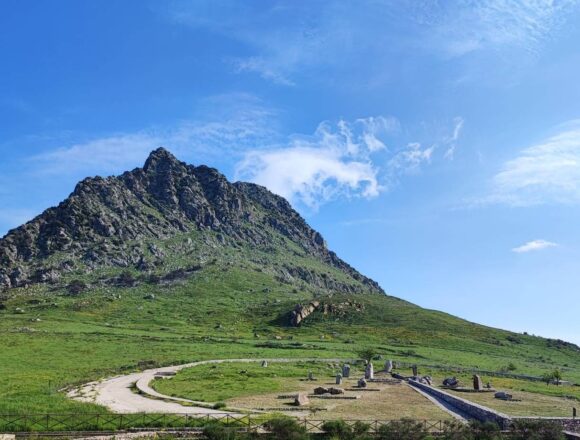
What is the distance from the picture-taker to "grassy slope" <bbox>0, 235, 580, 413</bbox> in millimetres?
71250

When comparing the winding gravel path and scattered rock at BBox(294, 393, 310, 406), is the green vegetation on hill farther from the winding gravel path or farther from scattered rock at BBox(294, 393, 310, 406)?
scattered rock at BBox(294, 393, 310, 406)

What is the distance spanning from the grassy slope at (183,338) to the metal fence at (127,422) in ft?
12.8

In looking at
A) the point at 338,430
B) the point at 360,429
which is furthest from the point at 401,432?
the point at 338,430

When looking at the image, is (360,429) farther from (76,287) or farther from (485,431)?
(76,287)

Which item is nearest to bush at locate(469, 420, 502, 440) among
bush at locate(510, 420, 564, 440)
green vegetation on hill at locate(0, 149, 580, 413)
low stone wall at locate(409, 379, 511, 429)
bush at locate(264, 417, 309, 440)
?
bush at locate(510, 420, 564, 440)

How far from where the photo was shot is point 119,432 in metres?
32.2

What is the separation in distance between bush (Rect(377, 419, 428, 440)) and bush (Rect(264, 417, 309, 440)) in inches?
188

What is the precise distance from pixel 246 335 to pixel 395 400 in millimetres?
92940

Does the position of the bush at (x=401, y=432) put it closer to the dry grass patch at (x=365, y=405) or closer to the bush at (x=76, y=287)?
the dry grass patch at (x=365, y=405)

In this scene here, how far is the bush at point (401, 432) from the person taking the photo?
31047mm

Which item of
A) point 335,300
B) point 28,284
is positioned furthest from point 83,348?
point 28,284

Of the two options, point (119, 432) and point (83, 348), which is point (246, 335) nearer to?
point (83, 348)

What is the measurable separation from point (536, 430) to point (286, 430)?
16203 mm

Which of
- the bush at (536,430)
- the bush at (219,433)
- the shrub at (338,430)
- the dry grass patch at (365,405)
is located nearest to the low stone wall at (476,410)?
the bush at (536,430)
